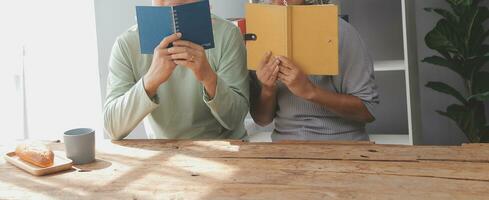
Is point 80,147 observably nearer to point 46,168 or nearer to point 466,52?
point 46,168

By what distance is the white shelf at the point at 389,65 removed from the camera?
237cm

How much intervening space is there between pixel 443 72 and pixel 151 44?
1813 mm

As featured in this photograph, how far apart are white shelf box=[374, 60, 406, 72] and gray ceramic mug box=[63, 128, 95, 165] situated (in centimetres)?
149

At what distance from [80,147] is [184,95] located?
1.53 feet

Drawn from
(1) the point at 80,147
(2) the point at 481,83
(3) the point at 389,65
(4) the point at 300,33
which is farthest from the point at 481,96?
(1) the point at 80,147

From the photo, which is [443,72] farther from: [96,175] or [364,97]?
[96,175]

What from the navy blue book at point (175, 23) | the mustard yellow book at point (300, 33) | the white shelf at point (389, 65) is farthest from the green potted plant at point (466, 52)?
the navy blue book at point (175, 23)

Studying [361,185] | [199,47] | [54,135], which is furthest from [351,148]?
[54,135]

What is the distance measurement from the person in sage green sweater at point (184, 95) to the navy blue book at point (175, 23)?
13 centimetres

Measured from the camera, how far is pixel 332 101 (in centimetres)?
153

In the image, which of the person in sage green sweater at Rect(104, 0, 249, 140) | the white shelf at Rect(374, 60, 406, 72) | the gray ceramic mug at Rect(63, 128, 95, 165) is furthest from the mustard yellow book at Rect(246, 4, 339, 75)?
the white shelf at Rect(374, 60, 406, 72)

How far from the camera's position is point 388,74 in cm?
271

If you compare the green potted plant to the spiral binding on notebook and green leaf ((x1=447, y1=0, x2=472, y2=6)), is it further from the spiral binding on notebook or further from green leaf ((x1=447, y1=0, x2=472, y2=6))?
the spiral binding on notebook

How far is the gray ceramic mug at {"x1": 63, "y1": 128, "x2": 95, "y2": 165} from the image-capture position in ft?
4.29
